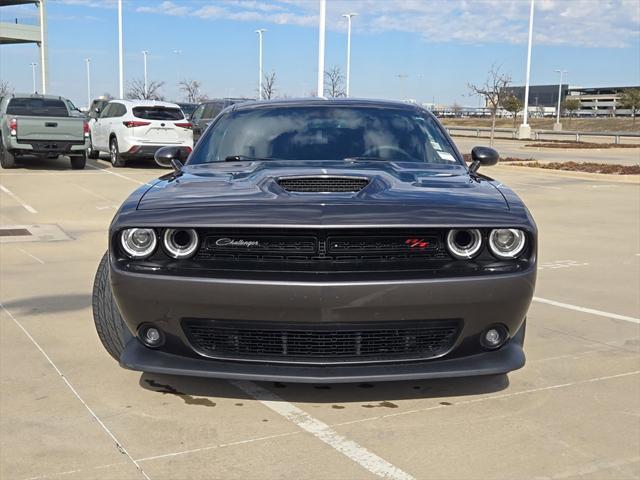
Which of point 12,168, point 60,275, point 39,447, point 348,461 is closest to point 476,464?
point 348,461

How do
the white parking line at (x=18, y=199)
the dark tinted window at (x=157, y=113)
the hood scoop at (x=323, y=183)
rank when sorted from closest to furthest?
the hood scoop at (x=323, y=183) < the white parking line at (x=18, y=199) < the dark tinted window at (x=157, y=113)

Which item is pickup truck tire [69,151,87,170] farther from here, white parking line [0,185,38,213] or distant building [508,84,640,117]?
distant building [508,84,640,117]

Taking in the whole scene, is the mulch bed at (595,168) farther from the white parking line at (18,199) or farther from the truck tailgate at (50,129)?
the white parking line at (18,199)

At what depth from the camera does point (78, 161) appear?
17.1m

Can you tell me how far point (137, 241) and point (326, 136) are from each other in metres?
1.79

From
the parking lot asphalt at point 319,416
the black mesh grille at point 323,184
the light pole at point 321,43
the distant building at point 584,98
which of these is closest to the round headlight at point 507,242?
the black mesh grille at point 323,184

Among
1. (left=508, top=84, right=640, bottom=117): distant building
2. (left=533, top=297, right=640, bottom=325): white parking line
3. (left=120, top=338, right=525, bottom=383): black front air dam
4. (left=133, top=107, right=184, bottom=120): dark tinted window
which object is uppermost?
(left=508, top=84, right=640, bottom=117): distant building

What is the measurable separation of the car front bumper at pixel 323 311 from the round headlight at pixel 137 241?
4.0 inches

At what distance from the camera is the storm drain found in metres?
8.34

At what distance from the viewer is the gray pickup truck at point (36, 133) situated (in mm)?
16062

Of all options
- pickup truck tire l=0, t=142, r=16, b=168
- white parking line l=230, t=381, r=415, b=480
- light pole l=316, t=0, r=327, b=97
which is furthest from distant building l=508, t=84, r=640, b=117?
white parking line l=230, t=381, r=415, b=480

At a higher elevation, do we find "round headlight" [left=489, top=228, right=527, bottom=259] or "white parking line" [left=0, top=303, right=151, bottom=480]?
"round headlight" [left=489, top=228, right=527, bottom=259]

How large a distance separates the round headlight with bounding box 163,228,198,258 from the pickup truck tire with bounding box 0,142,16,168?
1485cm

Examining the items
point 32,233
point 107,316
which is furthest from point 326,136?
point 32,233
